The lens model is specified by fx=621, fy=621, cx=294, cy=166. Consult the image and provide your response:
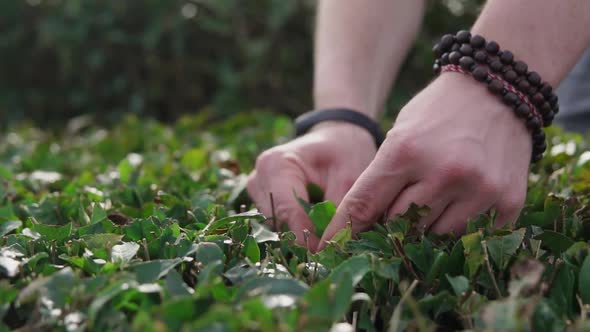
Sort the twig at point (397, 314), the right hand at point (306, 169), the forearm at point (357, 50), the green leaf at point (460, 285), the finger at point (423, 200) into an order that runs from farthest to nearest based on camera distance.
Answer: the forearm at point (357, 50)
the right hand at point (306, 169)
the finger at point (423, 200)
the green leaf at point (460, 285)
the twig at point (397, 314)

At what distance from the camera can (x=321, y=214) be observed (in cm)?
134

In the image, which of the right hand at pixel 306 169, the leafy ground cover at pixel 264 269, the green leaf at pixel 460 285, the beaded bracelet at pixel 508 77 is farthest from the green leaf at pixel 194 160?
the green leaf at pixel 460 285

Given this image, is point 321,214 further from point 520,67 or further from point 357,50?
point 357,50

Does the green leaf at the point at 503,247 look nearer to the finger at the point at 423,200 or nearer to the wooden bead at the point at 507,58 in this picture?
the finger at the point at 423,200

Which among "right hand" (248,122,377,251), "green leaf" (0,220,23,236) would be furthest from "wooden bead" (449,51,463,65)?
"green leaf" (0,220,23,236)

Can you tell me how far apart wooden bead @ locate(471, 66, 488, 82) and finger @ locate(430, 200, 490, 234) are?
24 cm

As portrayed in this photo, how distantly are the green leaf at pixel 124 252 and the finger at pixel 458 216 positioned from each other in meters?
0.59

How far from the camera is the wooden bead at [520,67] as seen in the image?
1237 millimetres

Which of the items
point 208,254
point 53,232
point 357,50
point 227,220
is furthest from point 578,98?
point 53,232

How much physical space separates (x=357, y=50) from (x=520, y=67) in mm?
819

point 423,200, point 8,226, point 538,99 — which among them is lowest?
point 8,226

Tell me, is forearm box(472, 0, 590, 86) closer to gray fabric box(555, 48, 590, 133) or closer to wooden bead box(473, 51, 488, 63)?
wooden bead box(473, 51, 488, 63)

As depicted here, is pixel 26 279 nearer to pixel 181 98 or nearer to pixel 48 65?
pixel 181 98

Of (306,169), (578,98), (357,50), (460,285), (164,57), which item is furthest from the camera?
(164,57)
